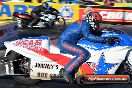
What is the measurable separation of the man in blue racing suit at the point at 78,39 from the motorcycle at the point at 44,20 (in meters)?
14.4

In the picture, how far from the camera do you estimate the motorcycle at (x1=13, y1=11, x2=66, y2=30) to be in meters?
22.3

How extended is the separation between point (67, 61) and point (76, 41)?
0.45 m

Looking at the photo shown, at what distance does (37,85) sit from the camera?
28.5ft

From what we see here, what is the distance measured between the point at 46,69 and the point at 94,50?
1.11 meters

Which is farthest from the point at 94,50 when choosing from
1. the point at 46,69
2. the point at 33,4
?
the point at 33,4

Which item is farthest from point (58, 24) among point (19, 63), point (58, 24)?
point (19, 63)

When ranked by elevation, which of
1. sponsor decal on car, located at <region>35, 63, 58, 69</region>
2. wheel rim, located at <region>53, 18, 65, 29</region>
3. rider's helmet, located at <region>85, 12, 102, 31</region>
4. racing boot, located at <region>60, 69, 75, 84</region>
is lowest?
wheel rim, located at <region>53, 18, 65, 29</region>

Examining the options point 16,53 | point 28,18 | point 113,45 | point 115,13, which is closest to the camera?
point 113,45

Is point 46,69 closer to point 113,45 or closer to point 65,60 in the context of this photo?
point 65,60

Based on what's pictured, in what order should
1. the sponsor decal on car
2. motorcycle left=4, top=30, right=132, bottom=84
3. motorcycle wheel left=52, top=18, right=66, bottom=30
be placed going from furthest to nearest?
motorcycle wheel left=52, top=18, right=66, bottom=30
the sponsor decal on car
motorcycle left=4, top=30, right=132, bottom=84

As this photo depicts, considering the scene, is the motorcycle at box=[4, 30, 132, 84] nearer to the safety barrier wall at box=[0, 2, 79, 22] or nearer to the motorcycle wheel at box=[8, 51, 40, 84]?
the motorcycle wheel at box=[8, 51, 40, 84]

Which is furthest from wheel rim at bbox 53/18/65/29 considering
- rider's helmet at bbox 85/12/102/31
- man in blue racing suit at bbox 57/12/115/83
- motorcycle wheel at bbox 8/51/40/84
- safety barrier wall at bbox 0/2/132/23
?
rider's helmet at bbox 85/12/102/31

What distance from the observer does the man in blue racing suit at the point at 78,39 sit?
7766mm

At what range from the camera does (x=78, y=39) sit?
26.7ft
